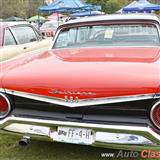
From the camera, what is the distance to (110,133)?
3609 mm

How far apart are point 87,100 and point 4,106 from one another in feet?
3.12

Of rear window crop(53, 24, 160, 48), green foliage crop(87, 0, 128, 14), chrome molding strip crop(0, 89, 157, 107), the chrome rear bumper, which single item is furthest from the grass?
green foliage crop(87, 0, 128, 14)

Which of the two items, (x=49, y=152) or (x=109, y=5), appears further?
(x=109, y=5)

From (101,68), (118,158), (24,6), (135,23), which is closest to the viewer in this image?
(101,68)

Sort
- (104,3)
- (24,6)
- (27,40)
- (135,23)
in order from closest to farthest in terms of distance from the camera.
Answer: (135,23) < (27,40) < (104,3) < (24,6)

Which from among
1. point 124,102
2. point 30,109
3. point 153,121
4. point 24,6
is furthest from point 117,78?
point 24,6

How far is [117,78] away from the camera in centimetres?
363

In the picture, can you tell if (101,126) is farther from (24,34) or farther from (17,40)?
(24,34)

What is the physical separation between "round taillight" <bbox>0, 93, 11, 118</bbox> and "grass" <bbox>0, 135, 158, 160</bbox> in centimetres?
62

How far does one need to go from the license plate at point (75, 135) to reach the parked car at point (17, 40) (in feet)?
11.9

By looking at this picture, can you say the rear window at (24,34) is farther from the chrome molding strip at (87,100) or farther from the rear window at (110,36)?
the chrome molding strip at (87,100)

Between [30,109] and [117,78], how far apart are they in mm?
962

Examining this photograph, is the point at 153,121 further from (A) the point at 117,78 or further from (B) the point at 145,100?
(A) the point at 117,78

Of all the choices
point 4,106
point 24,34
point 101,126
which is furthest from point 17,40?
point 101,126
